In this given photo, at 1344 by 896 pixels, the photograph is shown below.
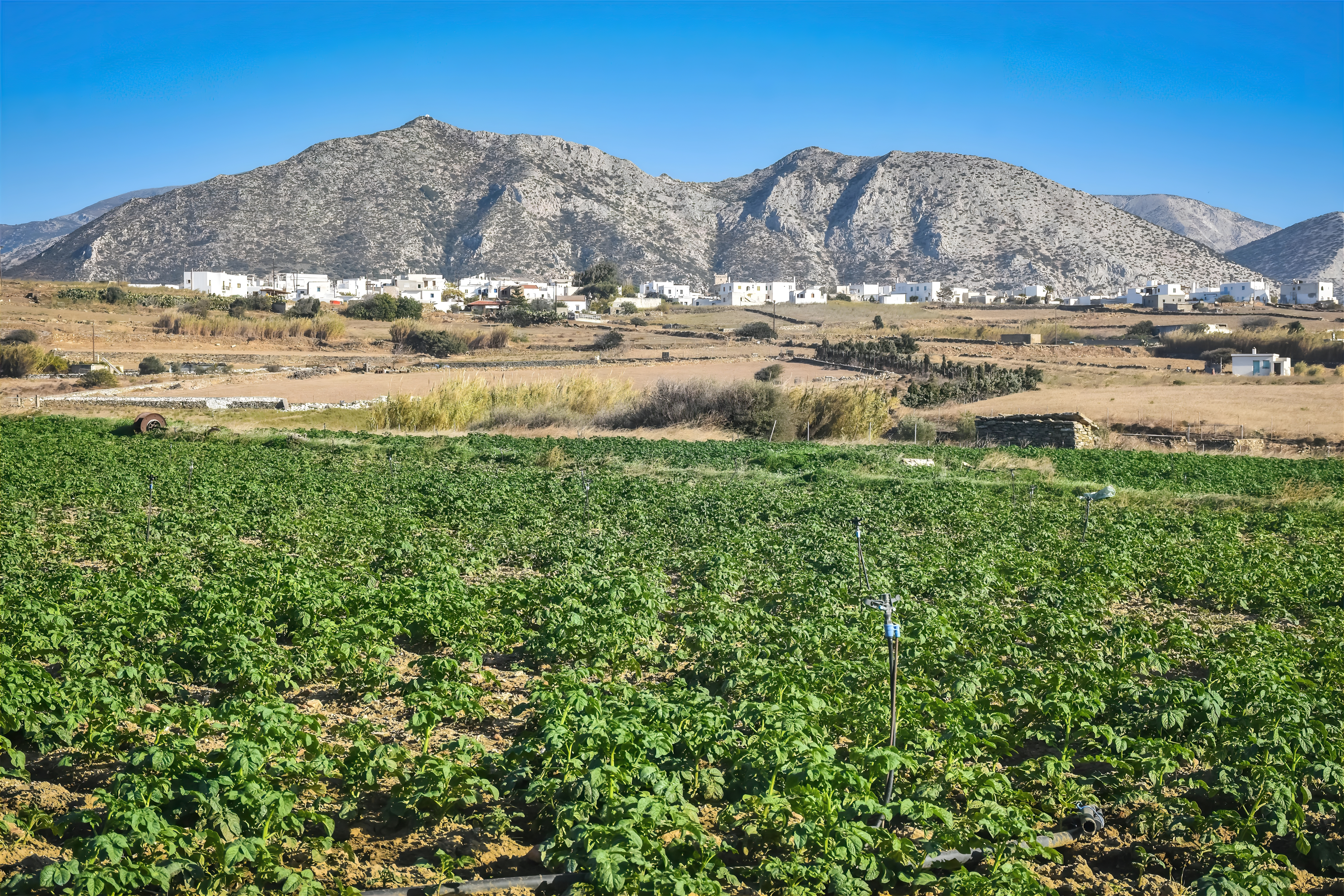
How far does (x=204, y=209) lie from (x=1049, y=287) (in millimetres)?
131026

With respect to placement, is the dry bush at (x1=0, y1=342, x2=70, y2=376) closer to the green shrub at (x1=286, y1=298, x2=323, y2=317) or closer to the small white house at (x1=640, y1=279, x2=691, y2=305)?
the green shrub at (x1=286, y1=298, x2=323, y2=317)

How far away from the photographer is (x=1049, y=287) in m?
139

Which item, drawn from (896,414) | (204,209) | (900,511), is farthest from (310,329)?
(204,209)

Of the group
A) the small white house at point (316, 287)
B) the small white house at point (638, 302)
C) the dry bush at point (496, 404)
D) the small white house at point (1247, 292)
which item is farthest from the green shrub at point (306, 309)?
the small white house at point (1247, 292)

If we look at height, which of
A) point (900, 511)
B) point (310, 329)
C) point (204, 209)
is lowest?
point (900, 511)

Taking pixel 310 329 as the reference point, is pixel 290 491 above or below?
below

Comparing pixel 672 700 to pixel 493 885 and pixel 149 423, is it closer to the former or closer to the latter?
pixel 493 885

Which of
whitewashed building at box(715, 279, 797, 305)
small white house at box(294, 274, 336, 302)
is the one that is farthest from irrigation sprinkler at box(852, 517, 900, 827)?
whitewashed building at box(715, 279, 797, 305)

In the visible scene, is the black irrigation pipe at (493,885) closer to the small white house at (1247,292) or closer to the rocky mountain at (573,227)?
the small white house at (1247,292)

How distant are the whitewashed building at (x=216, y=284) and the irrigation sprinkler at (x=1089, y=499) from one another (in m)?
110

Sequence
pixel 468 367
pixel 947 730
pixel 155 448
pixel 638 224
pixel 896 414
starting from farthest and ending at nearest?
pixel 638 224 → pixel 468 367 → pixel 896 414 → pixel 155 448 → pixel 947 730

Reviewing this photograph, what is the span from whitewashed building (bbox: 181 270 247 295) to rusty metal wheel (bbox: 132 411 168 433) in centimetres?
8475

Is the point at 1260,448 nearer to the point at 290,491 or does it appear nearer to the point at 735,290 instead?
the point at 290,491

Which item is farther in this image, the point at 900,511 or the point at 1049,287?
the point at 1049,287
